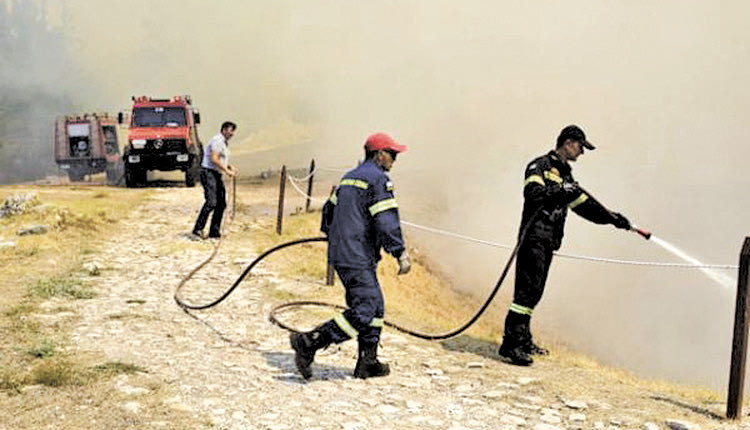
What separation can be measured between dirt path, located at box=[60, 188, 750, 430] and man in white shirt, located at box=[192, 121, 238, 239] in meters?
3.17

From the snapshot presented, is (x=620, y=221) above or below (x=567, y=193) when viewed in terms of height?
Answer: below

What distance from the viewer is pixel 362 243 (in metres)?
5.66

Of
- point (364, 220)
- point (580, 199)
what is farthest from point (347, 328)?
point (580, 199)

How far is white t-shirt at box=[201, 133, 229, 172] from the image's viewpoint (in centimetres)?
1119

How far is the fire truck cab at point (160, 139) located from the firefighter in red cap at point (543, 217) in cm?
1737

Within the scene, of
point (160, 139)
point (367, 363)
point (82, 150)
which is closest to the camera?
point (367, 363)

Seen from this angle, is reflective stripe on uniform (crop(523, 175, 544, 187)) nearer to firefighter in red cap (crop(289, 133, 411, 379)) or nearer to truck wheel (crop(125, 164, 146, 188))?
firefighter in red cap (crop(289, 133, 411, 379))

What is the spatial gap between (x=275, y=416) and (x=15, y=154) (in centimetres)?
5596

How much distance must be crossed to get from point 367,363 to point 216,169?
6439 millimetres

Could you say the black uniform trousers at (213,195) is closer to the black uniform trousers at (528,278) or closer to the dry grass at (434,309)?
the dry grass at (434,309)

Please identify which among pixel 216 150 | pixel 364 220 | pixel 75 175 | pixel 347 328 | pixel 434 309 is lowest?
pixel 434 309

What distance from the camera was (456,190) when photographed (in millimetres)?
28672

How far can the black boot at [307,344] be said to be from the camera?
564 cm

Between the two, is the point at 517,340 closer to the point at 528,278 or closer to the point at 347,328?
the point at 528,278
